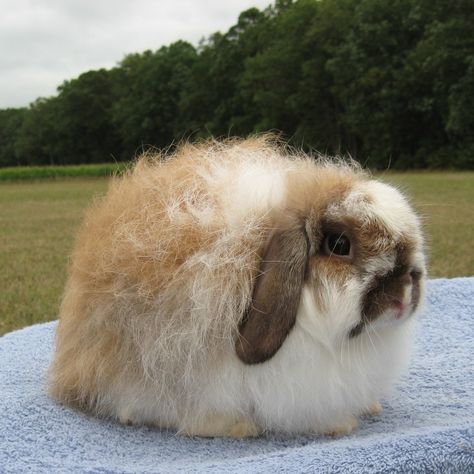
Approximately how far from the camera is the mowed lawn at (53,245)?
123 inches

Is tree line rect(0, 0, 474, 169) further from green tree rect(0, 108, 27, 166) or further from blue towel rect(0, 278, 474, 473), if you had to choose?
blue towel rect(0, 278, 474, 473)

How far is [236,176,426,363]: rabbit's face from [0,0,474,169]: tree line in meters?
12.3

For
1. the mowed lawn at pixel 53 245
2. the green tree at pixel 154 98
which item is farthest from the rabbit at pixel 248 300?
the green tree at pixel 154 98

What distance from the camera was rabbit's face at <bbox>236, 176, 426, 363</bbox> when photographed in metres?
1.09

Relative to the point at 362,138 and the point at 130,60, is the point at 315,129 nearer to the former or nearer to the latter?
the point at 362,138

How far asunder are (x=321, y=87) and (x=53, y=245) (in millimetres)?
18227

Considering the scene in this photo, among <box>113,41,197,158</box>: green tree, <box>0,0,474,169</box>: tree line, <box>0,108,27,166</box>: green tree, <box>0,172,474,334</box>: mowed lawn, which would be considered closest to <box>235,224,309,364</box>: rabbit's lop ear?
<box>0,172,474,334</box>: mowed lawn

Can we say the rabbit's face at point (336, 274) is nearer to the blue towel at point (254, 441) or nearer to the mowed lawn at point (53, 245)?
the blue towel at point (254, 441)

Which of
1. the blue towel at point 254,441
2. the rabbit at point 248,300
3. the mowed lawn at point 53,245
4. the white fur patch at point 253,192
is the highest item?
the white fur patch at point 253,192

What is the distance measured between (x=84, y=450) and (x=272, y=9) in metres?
30.2

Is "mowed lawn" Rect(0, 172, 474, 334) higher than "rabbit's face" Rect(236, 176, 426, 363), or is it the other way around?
"rabbit's face" Rect(236, 176, 426, 363)

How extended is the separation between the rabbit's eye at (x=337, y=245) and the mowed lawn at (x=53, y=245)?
0.33 meters

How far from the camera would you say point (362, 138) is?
2052 centimetres

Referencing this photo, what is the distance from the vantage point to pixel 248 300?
1144 mm
